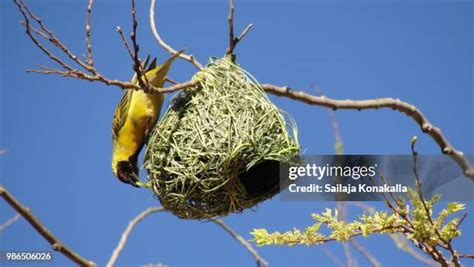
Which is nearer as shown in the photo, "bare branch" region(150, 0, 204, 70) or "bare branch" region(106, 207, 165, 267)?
"bare branch" region(106, 207, 165, 267)

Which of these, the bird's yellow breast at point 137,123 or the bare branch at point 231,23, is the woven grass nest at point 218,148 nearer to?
the bare branch at point 231,23

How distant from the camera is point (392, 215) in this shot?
212 cm

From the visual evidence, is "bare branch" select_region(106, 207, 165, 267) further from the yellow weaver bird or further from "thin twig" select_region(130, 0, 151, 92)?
the yellow weaver bird

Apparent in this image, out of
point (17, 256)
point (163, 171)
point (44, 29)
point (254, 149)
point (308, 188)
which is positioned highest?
point (44, 29)

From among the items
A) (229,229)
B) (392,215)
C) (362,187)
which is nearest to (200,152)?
(229,229)

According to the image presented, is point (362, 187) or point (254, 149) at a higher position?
point (254, 149)

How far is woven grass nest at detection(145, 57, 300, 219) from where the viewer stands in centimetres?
262

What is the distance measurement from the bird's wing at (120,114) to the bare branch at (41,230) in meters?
2.10

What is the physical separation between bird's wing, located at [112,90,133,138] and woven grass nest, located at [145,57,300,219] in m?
0.70

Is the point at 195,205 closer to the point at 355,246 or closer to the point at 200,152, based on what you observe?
the point at 200,152

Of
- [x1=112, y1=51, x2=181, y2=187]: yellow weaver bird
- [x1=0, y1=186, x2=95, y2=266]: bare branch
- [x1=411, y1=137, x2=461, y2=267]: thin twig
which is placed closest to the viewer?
[x1=0, y1=186, x2=95, y2=266]: bare branch

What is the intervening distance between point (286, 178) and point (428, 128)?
0.67 m

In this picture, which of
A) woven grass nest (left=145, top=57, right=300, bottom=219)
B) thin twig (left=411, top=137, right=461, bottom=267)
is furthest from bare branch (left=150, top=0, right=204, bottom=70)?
thin twig (left=411, top=137, right=461, bottom=267)

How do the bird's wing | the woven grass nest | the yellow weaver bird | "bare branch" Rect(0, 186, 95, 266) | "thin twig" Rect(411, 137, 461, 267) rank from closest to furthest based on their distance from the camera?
"bare branch" Rect(0, 186, 95, 266)
"thin twig" Rect(411, 137, 461, 267)
the woven grass nest
the yellow weaver bird
the bird's wing
